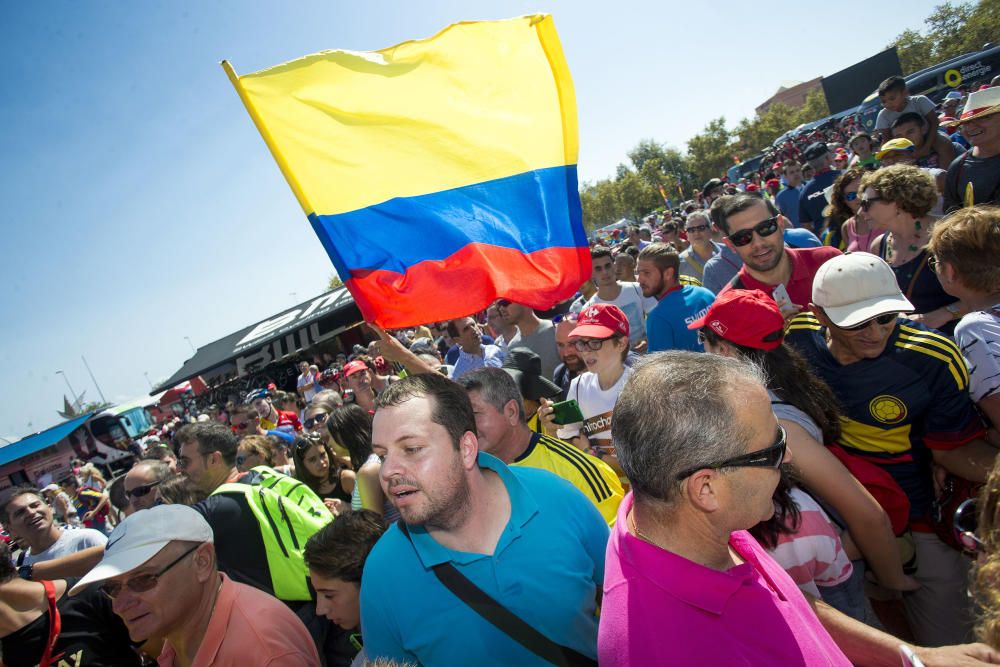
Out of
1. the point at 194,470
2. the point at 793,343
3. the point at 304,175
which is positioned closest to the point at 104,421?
the point at 194,470

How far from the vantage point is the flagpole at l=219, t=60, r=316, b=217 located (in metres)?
2.78

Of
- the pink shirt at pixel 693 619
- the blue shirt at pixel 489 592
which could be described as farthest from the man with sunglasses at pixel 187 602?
the pink shirt at pixel 693 619

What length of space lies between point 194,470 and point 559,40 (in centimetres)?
413

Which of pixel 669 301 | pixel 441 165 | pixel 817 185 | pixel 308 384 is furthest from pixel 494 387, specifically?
pixel 308 384

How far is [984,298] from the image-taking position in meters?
2.43

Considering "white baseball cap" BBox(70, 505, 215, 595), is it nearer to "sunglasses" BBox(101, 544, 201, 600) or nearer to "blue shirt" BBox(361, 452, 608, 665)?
"sunglasses" BBox(101, 544, 201, 600)

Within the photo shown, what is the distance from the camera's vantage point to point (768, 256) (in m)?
3.55

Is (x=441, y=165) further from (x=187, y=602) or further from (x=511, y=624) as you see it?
(x=187, y=602)

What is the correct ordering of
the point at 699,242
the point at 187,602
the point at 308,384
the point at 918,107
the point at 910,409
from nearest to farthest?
the point at 910,409 → the point at 187,602 → the point at 918,107 → the point at 699,242 → the point at 308,384

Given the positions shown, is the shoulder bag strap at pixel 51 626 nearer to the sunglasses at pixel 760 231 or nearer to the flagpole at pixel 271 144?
the flagpole at pixel 271 144

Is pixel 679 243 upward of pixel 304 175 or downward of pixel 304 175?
downward

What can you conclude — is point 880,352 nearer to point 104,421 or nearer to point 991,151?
point 991,151

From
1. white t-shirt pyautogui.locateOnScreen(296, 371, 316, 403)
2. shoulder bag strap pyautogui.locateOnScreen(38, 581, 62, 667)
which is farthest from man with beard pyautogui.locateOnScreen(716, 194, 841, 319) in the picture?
white t-shirt pyautogui.locateOnScreen(296, 371, 316, 403)

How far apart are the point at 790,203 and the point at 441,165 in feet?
22.8
